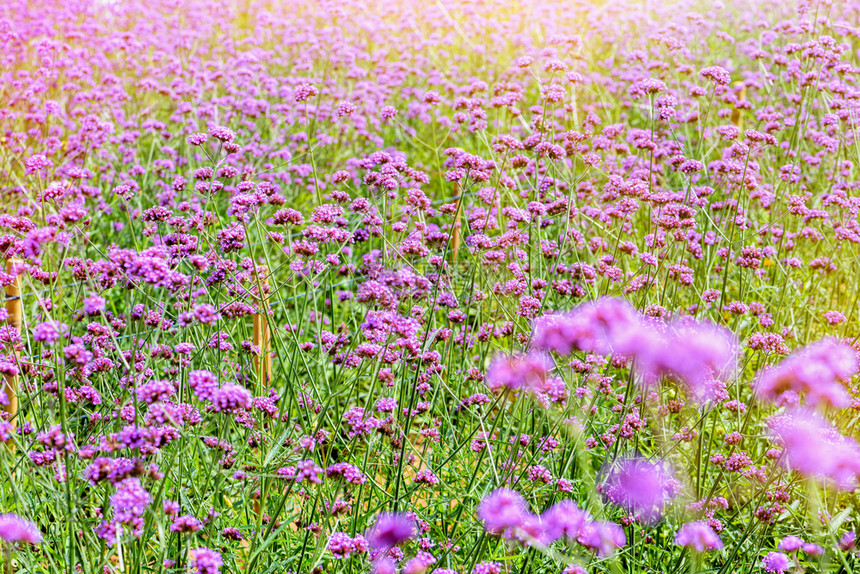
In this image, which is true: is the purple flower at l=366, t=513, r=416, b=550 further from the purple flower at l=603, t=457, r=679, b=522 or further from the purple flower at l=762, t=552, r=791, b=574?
A: the purple flower at l=762, t=552, r=791, b=574

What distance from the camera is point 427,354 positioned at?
2.88 meters

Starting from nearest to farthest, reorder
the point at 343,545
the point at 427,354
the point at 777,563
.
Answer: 1. the point at 343,545
2. the point at 777,563
3. the point at 427,354

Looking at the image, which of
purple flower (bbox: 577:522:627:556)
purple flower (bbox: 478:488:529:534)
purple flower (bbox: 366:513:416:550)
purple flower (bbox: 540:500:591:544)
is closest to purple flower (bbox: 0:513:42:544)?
purple flower (bbox: 366:513:416:550)

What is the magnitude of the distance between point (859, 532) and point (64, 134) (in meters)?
6.65

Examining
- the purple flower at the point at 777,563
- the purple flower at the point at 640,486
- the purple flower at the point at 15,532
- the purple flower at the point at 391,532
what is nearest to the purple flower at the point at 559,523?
the purple flower at the point at 640,486

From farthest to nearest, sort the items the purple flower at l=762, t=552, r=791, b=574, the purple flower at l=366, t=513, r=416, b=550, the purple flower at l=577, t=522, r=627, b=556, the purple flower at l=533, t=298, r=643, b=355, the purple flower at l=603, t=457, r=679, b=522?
the purple flower at l=762, t=552, r=791, b=574
the purple flower at l=366, t=513, r=416, b=550
the purple flower at l=577, t=522, r=627, b=556
the purple flower at l=603, t=457, r=679, b=522
the purple flower at l=533, t=298, r=643, b=355

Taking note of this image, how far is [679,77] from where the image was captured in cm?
838

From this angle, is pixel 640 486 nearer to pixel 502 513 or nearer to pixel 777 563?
pixel 502 513

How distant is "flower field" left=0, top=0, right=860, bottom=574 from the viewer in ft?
6.37

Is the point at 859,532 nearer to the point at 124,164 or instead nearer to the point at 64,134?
the point at 124,164

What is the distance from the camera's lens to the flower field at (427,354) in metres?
1.94

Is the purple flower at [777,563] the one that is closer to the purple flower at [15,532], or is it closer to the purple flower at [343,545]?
the purple flower at [343,545]

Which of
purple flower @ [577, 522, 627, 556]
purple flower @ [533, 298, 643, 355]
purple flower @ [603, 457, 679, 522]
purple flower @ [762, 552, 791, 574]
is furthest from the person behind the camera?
purple flower @ [762, 552, 791, 574]

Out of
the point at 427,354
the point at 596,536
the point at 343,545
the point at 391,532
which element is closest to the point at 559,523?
the point at 596,536
